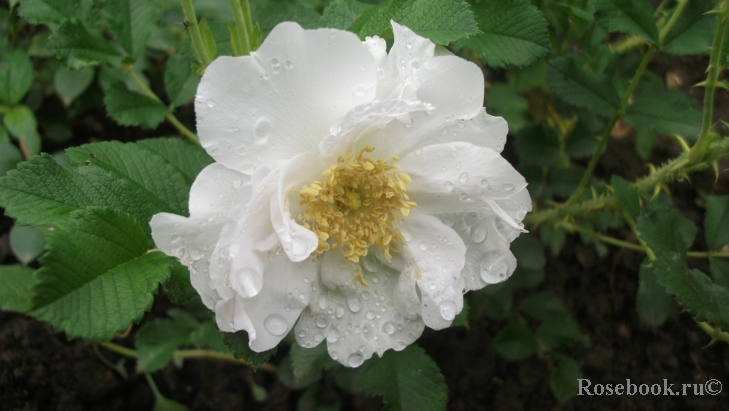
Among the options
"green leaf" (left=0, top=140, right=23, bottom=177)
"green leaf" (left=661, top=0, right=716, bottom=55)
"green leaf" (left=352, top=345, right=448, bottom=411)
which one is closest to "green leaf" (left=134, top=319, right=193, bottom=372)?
"green leaf" (left=0, top=140, right=23, bottom=177)

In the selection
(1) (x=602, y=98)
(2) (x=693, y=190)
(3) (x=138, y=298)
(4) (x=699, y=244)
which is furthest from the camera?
(2) (x=693, y=190)

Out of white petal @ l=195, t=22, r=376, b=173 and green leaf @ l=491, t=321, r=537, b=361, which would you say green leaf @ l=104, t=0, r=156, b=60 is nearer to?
white petal @ l=195, t=22, r=376, b=173

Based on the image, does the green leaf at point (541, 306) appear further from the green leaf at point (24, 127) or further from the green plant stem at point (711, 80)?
the green leaf at point (24, 127)

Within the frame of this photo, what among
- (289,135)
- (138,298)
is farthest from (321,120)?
(138,298)

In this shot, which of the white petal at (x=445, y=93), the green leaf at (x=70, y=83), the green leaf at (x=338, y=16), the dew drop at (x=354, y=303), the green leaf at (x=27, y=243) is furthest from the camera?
the green leaf at (x=70, y=83)

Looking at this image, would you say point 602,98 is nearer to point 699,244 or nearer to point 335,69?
point 335,69

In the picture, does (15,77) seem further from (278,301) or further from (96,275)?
(278,301)

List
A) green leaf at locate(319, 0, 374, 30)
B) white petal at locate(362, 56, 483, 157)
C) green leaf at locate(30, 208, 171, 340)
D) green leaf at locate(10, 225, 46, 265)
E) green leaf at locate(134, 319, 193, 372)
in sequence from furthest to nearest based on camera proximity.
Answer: green leaf at locate(134, 319, 193, 372)
green leaf at locate(10, 225, 46, 265)
green leaf at locate(319, 0, 374, 30)
white petal at locate(362, 56, 483, 157)
green leaf at locate(30, 208, 171, 340)

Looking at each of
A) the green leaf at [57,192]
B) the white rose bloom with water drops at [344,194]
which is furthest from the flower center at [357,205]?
the green leaf at [57,192]
